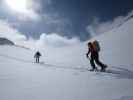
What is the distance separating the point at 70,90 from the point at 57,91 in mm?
397

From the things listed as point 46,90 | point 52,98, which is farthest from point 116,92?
point 46,90

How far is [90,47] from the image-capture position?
393 inches

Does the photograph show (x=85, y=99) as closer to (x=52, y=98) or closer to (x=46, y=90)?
(x=52, y=98)

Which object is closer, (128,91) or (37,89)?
(128,91)

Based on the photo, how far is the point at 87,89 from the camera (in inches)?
195

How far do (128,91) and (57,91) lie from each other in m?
2.03

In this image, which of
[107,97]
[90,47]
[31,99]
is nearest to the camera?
[107,97]

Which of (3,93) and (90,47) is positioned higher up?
(90,47)

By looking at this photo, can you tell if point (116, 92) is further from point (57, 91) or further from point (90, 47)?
point (90, 47)

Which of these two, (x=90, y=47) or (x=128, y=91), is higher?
(x=90, y=47)

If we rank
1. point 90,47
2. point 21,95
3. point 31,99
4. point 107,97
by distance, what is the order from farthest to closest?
point 90,47 → point 21,95 → point 31,99 → point 107,97

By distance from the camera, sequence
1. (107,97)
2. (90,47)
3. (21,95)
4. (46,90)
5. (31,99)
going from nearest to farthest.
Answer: (107,97) → (31,99) → (21,95) → (46,90) → (90,47)

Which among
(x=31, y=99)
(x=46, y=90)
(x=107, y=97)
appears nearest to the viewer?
(x=107, y=97)

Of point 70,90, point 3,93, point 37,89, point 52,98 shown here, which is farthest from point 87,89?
point 3,93
